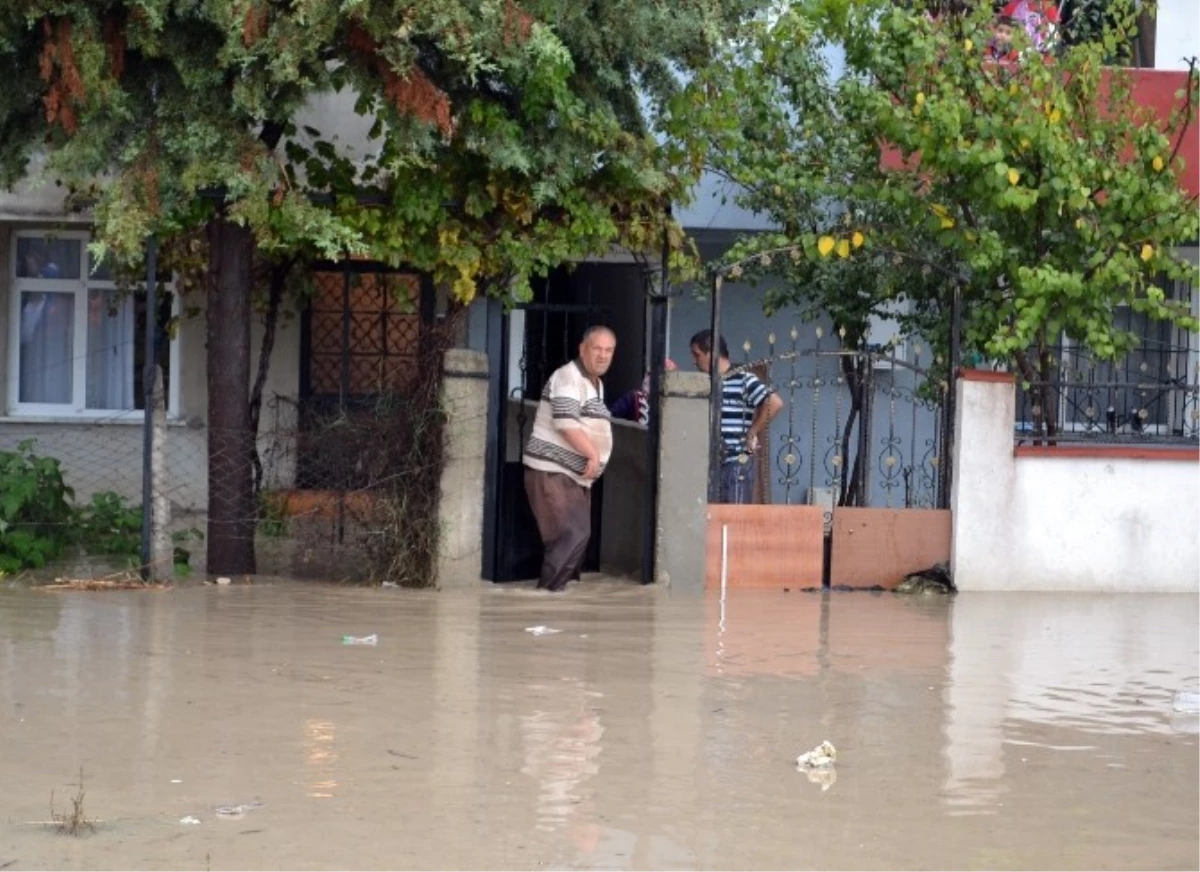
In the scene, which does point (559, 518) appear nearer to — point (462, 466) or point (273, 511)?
point (462, 466)

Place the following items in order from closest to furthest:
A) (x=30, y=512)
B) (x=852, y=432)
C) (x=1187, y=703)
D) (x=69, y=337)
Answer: (x=1187, y=703)
(x=30, y=512)
(x=852, y=432)
(x=69, y=337)

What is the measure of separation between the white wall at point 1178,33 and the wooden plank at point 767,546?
667cm

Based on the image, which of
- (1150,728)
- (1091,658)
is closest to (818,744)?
(1150,728)

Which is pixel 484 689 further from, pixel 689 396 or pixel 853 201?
pixel 853 201

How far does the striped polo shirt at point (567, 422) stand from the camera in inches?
494

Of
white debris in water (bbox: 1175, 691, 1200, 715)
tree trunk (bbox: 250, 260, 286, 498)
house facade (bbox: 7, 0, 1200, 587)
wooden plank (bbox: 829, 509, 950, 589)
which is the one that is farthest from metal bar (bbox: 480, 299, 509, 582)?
white debris in water (bbox: 1175, 691, 1200, 715)

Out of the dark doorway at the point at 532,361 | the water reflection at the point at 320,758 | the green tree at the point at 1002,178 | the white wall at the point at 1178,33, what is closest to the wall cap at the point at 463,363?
the dark doorway at the point at 532,361

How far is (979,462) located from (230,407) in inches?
191

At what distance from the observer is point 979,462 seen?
13.5 meters

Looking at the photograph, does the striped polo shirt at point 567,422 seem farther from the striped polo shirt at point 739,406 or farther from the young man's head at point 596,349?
the striped polo shirt at point 739,406

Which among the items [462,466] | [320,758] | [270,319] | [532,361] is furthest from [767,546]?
[320,758]

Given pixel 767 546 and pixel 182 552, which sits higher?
pixel 767 546

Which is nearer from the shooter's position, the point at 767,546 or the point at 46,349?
the point at 767,546

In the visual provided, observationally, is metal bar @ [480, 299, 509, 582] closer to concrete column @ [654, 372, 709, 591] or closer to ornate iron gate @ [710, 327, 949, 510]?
concrete column @ [654, 372, 709, 591]
